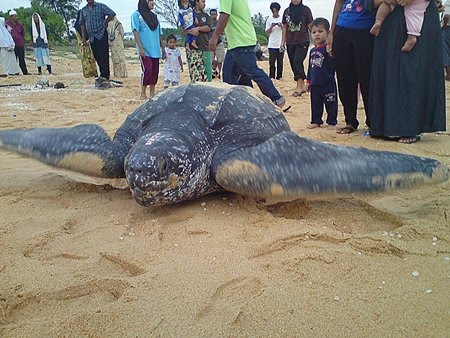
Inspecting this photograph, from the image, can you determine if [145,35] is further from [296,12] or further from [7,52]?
[7,52]

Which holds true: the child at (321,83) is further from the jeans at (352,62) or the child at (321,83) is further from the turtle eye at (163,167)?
the turtle eye at (163,167)

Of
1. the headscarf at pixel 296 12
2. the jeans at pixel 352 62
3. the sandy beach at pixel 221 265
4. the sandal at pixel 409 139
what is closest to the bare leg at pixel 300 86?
the headscarf at pixel 296 12

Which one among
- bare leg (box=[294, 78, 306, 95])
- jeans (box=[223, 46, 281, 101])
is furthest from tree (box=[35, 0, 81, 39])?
jeans (box=[223, 46, 281, 101])

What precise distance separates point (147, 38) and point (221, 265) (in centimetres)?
463

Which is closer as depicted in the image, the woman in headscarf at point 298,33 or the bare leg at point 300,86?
the woman in headscarf at point 298,33

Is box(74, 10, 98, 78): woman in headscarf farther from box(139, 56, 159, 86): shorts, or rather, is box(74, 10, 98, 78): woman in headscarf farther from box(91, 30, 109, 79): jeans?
box(139, 56, 159, 86): shorts

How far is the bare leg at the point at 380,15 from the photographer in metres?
2.73

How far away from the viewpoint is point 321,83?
3596 mm

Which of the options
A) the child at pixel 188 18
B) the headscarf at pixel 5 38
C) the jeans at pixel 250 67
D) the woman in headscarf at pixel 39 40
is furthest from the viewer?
the woman in headscarf at pixel 39 40

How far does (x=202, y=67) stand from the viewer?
17.4 ft

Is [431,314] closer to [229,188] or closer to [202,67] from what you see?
[229,188]

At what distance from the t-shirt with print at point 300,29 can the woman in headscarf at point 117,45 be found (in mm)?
4045

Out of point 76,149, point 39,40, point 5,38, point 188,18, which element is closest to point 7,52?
point 5,38

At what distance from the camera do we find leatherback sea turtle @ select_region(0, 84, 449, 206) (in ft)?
4.99
